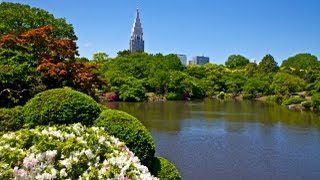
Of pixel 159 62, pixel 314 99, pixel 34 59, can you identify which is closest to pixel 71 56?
pixel 34 59

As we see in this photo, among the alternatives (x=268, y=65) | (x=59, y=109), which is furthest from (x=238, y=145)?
(x=268, y=65)

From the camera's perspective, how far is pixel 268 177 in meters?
17.7

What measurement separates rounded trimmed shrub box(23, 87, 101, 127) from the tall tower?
14036 cm

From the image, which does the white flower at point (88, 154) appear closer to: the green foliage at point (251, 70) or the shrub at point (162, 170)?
the shrub at point (162, 170)

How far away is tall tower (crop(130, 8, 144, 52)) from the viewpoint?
149625 mm

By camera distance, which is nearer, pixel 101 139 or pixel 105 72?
pixel 101 139

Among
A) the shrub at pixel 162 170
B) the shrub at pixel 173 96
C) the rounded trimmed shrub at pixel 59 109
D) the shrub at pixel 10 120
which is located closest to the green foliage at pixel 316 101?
the shrub at pixel 173 96

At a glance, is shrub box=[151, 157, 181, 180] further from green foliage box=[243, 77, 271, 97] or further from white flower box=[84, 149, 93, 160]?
green foliage box=[243, 77, 271, 97]

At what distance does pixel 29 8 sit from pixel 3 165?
2528 centimetres

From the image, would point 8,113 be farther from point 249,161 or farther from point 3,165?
point 249,161

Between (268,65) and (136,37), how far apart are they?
77442mm

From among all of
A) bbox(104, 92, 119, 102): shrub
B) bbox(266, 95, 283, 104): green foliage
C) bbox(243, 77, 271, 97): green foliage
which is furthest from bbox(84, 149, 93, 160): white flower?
bbox(243, 77, 271, 97): green foliage

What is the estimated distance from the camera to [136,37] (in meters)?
151

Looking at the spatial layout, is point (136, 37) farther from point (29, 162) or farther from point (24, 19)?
point (29, 162)
